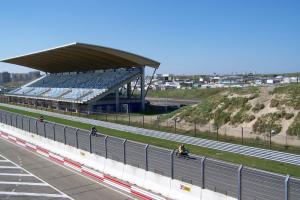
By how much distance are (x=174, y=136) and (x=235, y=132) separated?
581cm

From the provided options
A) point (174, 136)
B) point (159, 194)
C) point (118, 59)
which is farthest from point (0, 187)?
point (118, 59)

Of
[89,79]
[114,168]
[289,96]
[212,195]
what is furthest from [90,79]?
[212,195]

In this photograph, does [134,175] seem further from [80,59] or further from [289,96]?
[80,59]

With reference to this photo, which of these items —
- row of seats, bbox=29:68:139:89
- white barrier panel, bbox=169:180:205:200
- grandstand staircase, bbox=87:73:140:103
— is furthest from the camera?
row of seats, bbox=29:68:139:89

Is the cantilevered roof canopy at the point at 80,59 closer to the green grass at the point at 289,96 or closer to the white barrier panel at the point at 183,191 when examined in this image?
the green grass at the point at 289,96

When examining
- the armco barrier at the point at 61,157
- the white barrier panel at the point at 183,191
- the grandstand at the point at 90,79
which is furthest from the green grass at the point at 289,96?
the grandstand at the point at 90,79

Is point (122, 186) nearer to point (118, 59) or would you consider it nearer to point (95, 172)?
point (95, 172)

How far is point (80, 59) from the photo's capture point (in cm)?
7269

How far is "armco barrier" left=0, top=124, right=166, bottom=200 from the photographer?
56.6ft

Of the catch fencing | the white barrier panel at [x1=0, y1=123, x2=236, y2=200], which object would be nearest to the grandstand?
the white barrier panel at [x1=0, y1=123, x2=236, y2=200]

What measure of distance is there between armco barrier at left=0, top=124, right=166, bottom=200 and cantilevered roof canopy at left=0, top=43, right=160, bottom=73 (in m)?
23.2

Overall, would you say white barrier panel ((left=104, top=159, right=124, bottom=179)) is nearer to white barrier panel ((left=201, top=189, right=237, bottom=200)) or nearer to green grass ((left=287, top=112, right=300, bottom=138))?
white barrier panel ((left=201, top=189, right=237, bottom=200))

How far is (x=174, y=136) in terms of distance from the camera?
3656cm

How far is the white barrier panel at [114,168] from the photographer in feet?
65.2
